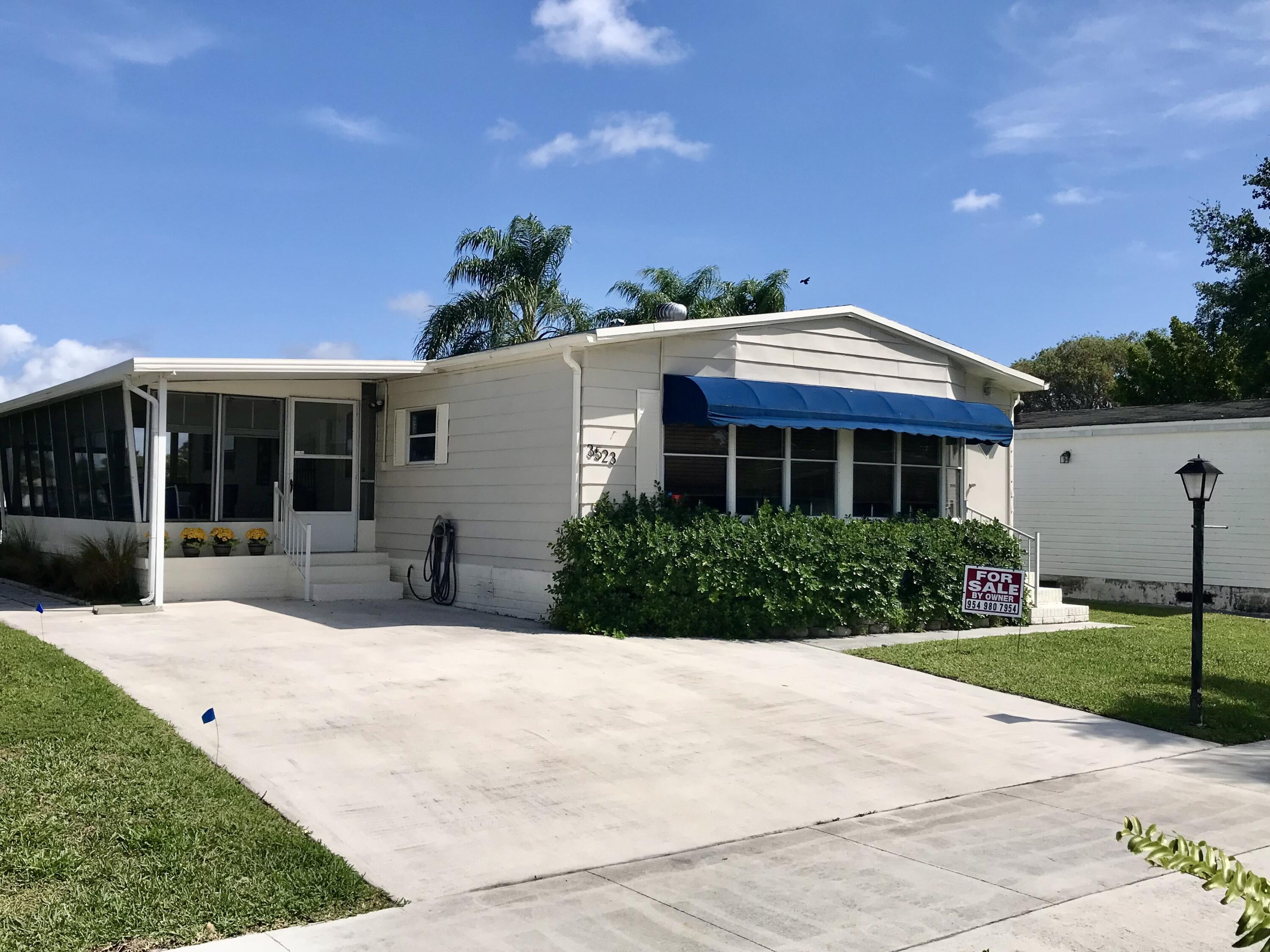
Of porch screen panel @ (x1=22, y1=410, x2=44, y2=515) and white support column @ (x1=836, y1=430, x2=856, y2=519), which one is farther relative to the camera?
porch screen panel @ (x1=22, y1=410, x2=44, y2=515)

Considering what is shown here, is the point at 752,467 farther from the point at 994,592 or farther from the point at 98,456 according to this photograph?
the point at 98,456

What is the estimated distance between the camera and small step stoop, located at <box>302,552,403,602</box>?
47.3 ft

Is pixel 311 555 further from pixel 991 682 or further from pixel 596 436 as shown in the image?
pixel 991 682

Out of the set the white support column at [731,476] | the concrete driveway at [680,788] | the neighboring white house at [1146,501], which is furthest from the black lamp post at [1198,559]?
the neighboring white house at [1146,501]

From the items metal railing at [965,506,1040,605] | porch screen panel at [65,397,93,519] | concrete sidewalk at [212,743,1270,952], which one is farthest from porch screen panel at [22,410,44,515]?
concrete sidewalk at [212,743,1270,952]

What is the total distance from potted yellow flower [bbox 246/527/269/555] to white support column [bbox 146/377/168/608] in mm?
1868

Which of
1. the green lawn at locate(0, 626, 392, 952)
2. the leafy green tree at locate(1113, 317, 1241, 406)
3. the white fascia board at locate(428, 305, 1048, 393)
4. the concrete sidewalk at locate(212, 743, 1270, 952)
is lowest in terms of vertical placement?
the concrete sidewalk at locate(212, 743, 1270, 952)

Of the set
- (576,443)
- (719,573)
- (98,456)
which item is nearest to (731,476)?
(719,573)

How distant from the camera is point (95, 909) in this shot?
175 inches

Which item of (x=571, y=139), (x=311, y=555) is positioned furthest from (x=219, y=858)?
(x=571, y=139)

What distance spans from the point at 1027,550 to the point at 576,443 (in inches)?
313

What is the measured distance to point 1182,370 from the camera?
3450 centimetres

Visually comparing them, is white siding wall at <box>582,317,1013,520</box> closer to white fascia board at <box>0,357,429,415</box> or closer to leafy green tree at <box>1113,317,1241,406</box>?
white fascia board at <box>0,357,429,415</box>

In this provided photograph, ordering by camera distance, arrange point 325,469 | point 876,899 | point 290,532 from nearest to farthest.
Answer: point 876,899 → point 290,532 → point 325,469
